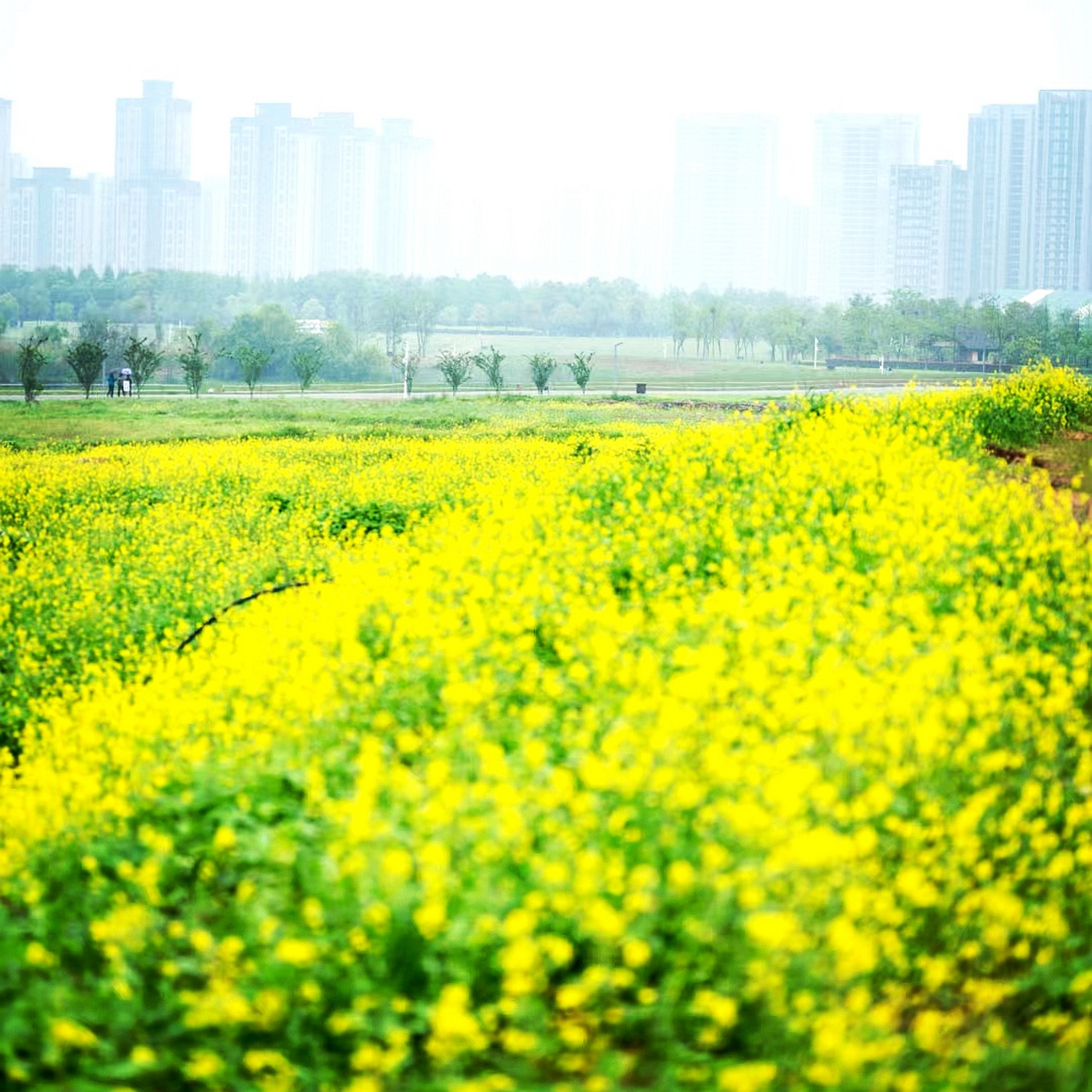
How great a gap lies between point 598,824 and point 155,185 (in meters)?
17.1

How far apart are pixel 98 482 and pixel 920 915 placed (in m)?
7.59

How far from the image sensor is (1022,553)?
4.67 m

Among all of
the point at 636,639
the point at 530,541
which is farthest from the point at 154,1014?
the point at 530,541

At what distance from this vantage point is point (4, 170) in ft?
40.2

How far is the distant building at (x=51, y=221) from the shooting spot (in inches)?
518

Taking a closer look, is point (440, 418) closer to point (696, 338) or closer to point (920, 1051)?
point (696, 338)

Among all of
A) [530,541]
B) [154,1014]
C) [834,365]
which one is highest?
[834,365]

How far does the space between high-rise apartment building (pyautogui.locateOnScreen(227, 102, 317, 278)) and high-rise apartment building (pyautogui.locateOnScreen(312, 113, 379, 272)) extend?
24 centimetres

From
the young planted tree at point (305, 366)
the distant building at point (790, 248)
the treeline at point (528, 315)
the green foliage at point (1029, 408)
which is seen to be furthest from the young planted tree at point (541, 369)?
the green foliage at point (1029, 408)

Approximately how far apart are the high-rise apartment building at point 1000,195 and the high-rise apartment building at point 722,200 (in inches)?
421

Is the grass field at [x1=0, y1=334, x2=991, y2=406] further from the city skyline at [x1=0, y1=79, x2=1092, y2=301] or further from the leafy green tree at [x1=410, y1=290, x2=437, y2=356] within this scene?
the city skyline at [x1=0, y1=79, x2=1092, y2=301]

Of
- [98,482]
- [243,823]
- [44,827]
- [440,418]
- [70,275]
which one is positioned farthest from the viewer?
[440,418]

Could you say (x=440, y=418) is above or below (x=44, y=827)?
above

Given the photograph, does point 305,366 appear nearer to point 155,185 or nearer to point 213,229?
point 155,185
